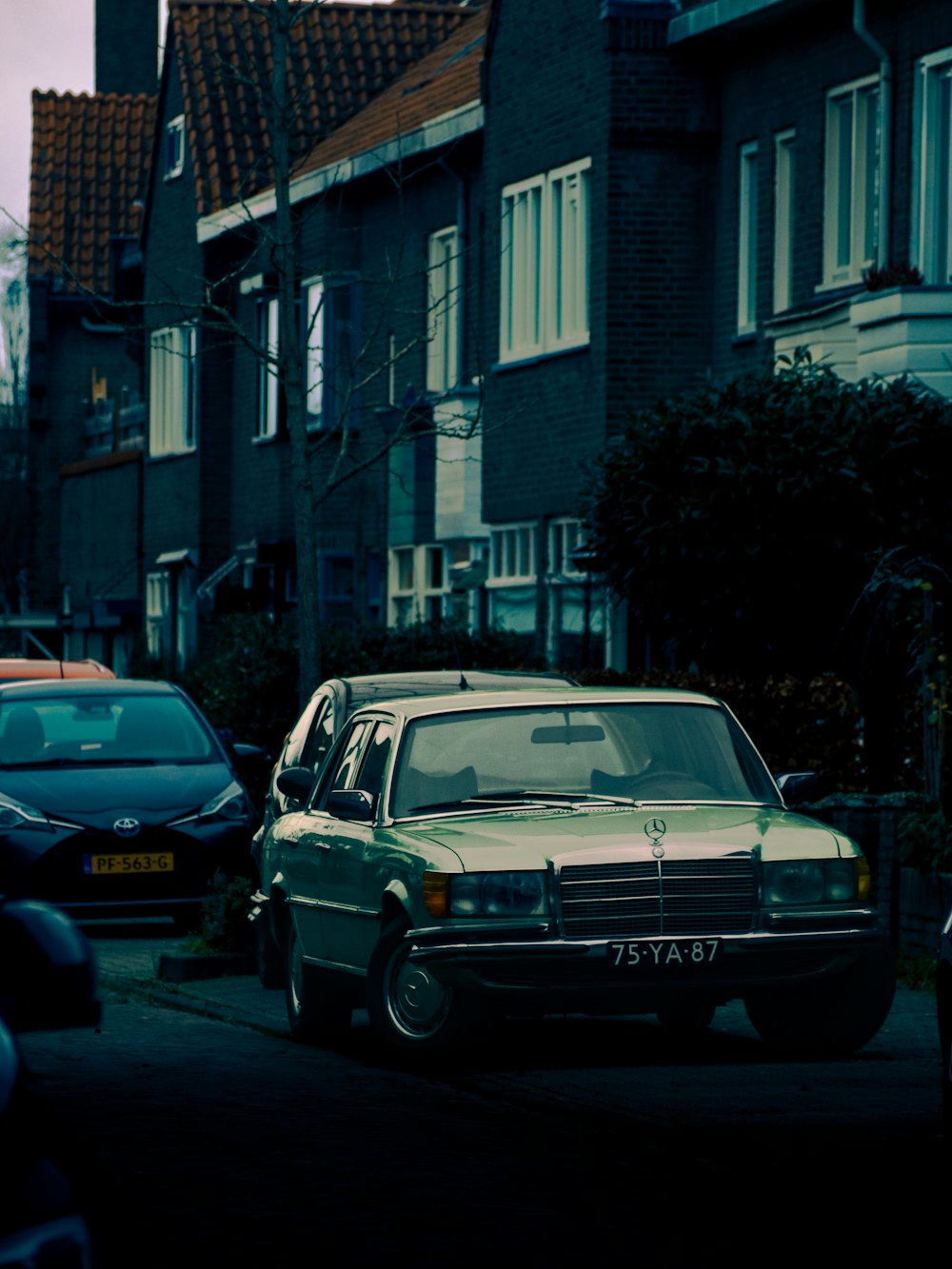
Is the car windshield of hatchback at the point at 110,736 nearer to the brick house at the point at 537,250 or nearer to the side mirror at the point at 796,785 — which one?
the brick house at the point at 537,250

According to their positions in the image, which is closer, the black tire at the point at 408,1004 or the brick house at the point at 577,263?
the black tire at the point at 408,1004

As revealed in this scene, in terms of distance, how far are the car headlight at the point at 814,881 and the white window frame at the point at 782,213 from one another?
14153 millimetres

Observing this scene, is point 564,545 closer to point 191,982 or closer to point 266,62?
point 191,982

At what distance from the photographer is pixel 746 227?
25375mm

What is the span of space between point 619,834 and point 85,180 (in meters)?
43.2

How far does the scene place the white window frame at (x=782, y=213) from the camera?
24531mm

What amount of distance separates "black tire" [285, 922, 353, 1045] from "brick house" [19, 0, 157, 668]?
3155cm

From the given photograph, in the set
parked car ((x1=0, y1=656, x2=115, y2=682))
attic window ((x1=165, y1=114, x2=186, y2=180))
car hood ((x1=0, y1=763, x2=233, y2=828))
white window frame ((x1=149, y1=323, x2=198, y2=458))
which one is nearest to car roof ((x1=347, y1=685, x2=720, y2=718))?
car hood ((x1=0, y1=763, x2=233, y2=828))

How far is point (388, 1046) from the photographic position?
11.1 metres

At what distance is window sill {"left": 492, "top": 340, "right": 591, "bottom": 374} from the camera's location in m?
26.3

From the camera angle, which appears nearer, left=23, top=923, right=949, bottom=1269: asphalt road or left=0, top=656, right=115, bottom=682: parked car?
left=23, top=923, right=949, bottom=1269: asphalt road

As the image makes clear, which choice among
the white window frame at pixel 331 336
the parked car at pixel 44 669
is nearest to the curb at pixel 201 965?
the parked car at pixel 44 669

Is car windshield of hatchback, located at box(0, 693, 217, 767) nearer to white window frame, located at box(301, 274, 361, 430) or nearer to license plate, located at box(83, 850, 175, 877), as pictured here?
license plate, located at box(83, 850, 175, 877)

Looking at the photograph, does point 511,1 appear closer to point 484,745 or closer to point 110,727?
point 110,727
